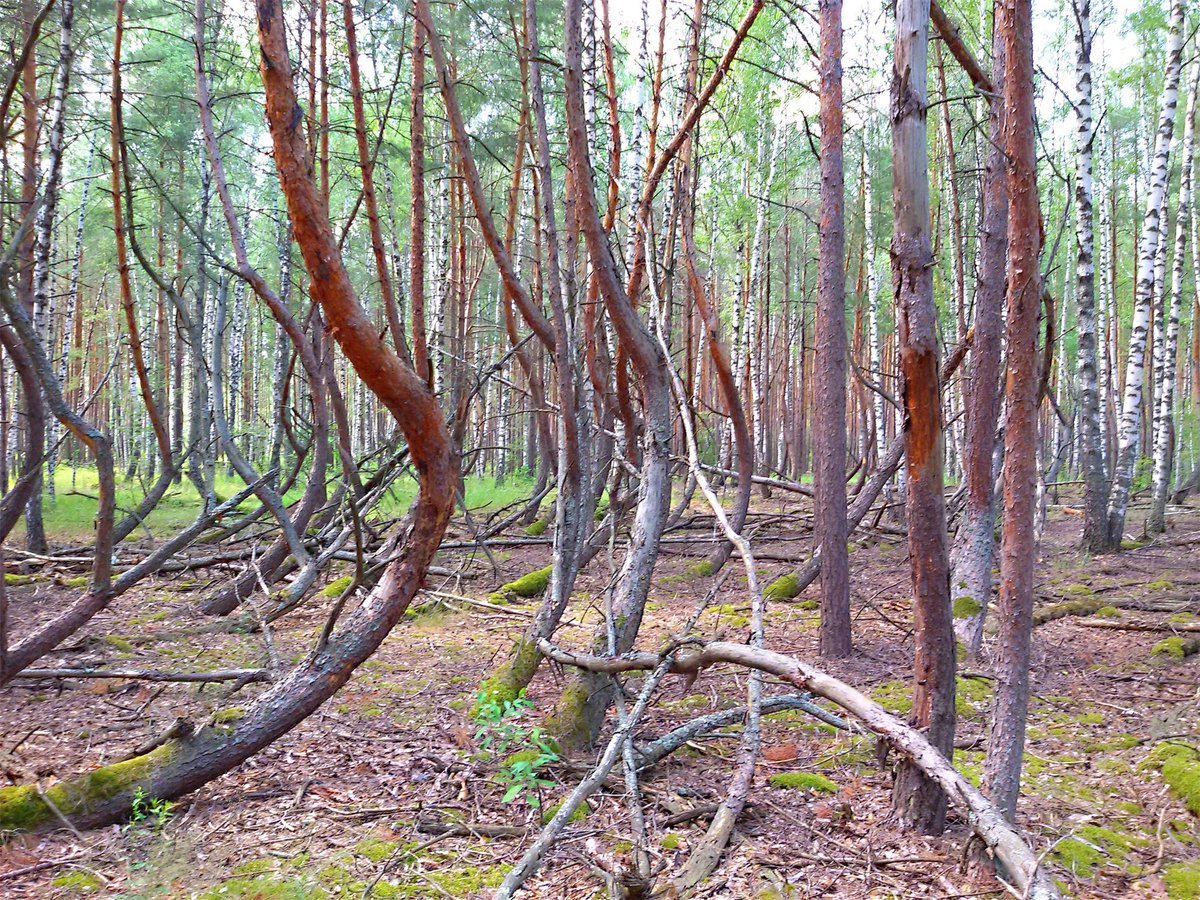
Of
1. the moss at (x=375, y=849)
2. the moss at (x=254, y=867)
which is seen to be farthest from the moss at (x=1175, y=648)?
the moss at (x=254, y=867)

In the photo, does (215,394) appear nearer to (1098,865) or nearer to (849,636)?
(849,636)

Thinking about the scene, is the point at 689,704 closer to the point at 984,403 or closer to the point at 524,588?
the point at 984,403

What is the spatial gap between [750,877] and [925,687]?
1.06 metres

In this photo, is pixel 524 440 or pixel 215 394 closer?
pixel 215 394

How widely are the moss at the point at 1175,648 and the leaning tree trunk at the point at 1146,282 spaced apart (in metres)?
5.00

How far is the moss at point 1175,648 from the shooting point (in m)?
5.88

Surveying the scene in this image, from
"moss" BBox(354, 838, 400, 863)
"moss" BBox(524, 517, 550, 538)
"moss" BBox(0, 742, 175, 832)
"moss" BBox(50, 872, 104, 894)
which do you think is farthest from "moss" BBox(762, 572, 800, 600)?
"moss" BBox(50, 872, 104, 894)

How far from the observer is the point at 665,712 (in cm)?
498

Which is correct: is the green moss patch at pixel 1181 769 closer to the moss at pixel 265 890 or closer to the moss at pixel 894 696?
the moss at pixel 894 696

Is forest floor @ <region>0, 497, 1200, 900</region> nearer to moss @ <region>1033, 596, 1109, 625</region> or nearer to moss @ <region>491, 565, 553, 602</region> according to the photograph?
moss @ <region>1033, 596, 1109, 625</region>

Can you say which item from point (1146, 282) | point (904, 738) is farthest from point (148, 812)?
point (1146, 282)

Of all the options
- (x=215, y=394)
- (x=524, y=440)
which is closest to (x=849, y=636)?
(x=215, y=394)

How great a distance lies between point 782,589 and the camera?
820 centimetres

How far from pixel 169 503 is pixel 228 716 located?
14.4m
